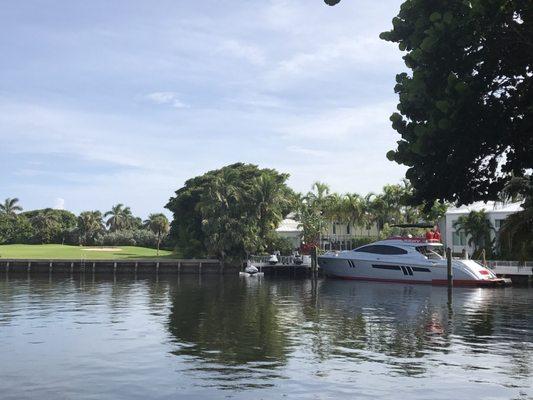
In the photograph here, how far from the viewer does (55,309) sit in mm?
34094

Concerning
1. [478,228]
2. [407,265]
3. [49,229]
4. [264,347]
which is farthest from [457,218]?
[49,229]

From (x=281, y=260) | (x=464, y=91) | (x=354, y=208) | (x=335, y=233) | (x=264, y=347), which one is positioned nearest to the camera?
(x=464, y=91)

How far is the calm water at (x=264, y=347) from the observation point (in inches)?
→ 624

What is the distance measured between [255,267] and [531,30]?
59.1 m

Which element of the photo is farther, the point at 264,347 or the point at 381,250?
the point at 381,250

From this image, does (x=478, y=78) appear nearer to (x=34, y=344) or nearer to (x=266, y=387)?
(x=266, y=387)

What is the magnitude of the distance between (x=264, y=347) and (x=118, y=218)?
118670mm

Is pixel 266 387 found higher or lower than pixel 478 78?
lower

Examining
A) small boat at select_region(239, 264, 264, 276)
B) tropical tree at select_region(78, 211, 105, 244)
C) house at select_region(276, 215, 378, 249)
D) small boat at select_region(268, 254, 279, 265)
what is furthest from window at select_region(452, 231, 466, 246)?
tropical tree at select_region(78, 211, 105, 244)

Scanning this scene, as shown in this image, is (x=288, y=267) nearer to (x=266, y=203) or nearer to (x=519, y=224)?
(x=266, y=203)

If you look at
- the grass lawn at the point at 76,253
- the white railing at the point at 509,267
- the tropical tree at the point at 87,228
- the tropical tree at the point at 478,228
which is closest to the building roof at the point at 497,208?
the tropical tree at the point at 478,228

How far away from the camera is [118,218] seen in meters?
135

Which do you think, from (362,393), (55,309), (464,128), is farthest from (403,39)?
(55,309)

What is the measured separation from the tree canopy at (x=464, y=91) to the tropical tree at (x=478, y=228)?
177 feet
